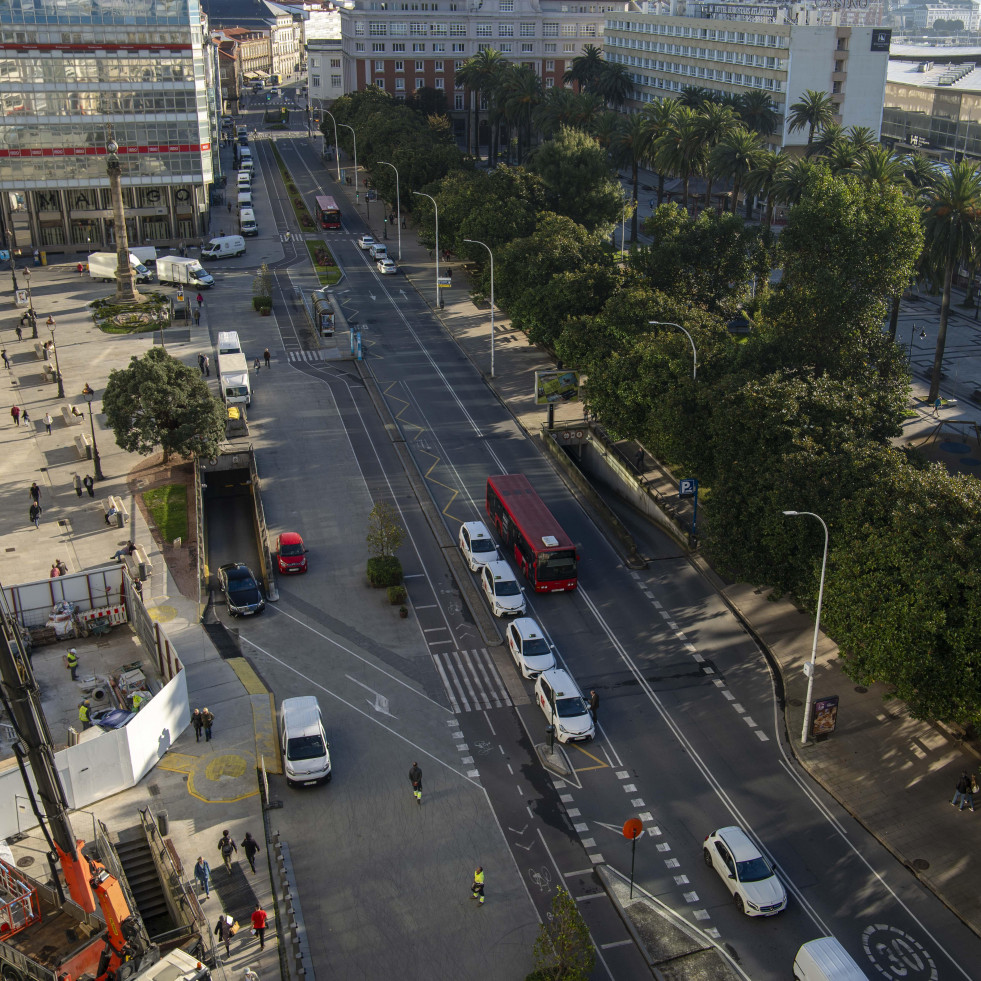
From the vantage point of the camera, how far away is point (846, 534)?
157ft

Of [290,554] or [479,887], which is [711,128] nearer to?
[290,554]

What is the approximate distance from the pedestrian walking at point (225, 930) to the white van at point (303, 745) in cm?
800

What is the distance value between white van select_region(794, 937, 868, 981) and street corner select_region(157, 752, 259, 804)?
73.6 ft

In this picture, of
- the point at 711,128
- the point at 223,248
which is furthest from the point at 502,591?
the point at 223,248

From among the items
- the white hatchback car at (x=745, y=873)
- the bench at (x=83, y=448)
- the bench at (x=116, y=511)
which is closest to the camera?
the white hatchback car at (x=745, y=873)

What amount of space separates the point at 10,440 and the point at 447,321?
43.3 m

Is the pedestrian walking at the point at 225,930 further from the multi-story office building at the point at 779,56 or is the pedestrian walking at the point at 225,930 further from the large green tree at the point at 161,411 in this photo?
the multi-story office building at the point at 779,56

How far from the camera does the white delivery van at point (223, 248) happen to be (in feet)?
422

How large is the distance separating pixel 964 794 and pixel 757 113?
11343 cm

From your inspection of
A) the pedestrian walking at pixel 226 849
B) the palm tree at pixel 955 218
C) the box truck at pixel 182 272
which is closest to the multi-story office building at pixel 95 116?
the box truck at pixel 182 272

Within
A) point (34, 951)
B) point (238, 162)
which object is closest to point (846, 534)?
point (34, 951)

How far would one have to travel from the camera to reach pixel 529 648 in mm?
52438

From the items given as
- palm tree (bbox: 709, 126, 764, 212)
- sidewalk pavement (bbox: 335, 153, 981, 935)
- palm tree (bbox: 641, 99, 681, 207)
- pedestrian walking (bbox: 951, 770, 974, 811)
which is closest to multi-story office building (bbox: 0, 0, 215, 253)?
palm tree (bbox: 641, 99, 681, 207)

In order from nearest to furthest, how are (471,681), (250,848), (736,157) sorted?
1. (250,848)
2. (471,681)
3. (736,157)
